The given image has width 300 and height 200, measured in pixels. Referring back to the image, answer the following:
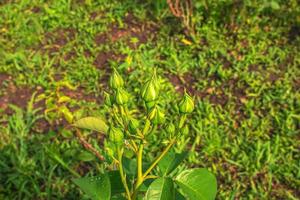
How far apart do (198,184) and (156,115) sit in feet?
0.84

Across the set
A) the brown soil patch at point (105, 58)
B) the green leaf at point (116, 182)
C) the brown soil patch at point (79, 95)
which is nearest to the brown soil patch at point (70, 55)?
the brown soil patch at point (105, 58)

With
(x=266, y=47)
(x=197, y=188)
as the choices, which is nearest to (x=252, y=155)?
(x=266, y=47)

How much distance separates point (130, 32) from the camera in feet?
11.2

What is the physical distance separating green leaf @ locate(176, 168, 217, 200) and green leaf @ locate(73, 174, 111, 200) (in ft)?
0.67

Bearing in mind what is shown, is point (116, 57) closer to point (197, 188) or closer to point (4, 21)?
point (4, 21)

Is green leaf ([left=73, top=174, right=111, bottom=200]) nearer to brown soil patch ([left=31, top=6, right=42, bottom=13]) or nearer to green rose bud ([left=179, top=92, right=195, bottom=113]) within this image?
green rose bud ([left=179, top=92, right=195, bottom=113])

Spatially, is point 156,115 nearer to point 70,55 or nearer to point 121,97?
point 121,97

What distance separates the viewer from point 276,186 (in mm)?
2518

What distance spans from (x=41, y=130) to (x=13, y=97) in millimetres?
367

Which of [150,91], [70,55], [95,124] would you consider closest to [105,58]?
[70,55]

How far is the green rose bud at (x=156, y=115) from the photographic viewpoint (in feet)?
3.82

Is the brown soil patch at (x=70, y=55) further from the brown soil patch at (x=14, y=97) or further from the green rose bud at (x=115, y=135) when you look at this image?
the green rose bud at (x=115, y=135)

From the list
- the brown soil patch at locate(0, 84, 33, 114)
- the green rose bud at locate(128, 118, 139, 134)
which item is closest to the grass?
the brown soil patch at locate(0, 84, 33, 114)

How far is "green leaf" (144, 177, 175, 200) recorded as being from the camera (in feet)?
4.02
